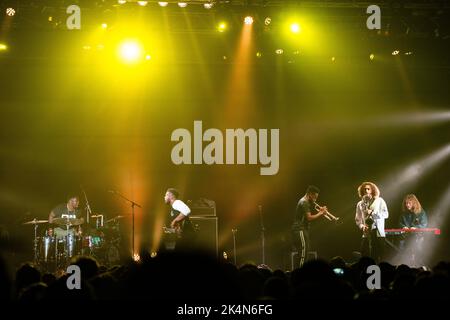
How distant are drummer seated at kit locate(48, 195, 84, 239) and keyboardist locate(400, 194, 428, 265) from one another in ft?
21.1

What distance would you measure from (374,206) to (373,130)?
9.66ft

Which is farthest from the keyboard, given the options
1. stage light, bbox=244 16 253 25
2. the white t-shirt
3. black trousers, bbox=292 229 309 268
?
stage light, bbox=244 16 253 25

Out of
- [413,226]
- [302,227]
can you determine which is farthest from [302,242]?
[413,226]

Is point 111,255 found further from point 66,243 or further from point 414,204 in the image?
point 414,204

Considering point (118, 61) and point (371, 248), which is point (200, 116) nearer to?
point (118, 61)

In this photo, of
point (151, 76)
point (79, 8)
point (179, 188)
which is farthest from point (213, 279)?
point (151, 76)

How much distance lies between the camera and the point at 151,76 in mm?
11570

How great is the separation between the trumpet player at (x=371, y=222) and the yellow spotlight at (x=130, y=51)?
5.20 metres

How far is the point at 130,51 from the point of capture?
10484 mm

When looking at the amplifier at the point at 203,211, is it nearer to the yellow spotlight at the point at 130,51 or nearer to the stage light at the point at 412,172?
the yellow spotlight at the point at 130,51

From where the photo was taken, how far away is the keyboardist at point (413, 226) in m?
10.3

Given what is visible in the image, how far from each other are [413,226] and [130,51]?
6791 millimetres

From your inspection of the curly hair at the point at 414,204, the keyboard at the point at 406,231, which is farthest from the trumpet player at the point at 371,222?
the curly hair at the point at 414,204

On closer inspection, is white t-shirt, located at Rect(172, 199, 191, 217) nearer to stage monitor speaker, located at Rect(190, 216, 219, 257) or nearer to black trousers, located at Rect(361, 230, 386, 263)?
stage monitor speaker, located at Rect(190, 216, 219, 257)
